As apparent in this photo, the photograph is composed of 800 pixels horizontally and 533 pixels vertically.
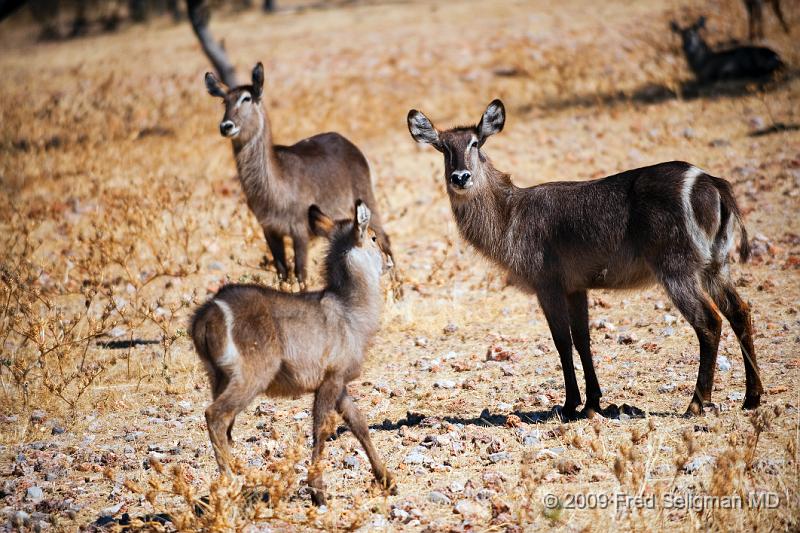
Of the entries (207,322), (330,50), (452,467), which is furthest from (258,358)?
(330,50)

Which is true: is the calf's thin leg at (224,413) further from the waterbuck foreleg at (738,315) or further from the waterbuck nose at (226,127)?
the waterbuck nose at (226,127)

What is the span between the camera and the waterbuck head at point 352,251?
5.47 meters

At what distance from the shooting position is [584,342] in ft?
20.1

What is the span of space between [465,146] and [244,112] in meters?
3.07

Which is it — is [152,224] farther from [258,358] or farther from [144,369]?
[258,358]

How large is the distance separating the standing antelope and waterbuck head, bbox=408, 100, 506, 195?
203 cm

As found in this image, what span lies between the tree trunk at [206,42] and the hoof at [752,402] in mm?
11404

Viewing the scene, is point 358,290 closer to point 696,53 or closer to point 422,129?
point 422,129

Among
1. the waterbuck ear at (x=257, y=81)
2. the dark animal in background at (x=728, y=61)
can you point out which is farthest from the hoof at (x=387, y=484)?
the dark animal in background at (x=728, y=61)

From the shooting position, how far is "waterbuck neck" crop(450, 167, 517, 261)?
647 cm

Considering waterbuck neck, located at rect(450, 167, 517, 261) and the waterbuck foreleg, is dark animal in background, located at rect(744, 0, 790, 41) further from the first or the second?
the waterbuck foreleg

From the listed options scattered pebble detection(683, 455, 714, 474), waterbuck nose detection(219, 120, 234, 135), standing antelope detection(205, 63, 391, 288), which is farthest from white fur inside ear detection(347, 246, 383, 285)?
waterbuck nose detection(219, 120, 234, 135)

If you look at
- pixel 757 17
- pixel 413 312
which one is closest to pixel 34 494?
pixel 413 312

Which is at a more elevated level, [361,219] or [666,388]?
[361,219]
